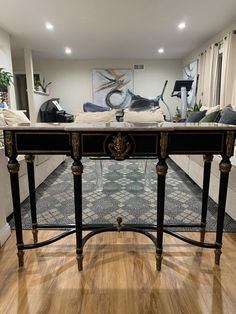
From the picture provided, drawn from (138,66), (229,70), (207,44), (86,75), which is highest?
(207,44)

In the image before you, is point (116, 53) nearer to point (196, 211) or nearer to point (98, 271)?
point (196, 211)

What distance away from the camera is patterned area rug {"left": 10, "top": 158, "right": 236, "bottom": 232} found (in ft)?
6.59

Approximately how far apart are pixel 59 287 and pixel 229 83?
4.47 metres

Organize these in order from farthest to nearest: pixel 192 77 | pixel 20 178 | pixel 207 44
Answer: pixel 192 77 → pixel 207 44 → pixel 20 178

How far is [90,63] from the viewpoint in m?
7.68

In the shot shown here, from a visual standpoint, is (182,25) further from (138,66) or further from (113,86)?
(113,86)

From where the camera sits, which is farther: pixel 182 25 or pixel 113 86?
pixel 113 86

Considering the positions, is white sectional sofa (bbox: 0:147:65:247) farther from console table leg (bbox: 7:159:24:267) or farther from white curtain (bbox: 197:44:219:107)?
white curtain (bbox: 197:44:219:107)

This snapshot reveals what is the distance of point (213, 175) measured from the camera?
7.45ft

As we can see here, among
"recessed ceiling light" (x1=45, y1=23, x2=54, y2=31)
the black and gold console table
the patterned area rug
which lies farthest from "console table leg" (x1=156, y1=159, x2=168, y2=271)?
"recessed ceiling light" (x1=45, y1=23, x2=54, y2=31)

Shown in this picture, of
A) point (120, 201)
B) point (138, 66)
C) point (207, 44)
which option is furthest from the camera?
point (138, 66)

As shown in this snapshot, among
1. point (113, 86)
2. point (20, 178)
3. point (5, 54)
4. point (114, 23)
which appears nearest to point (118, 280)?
point (20, 178)

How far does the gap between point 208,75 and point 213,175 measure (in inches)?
152

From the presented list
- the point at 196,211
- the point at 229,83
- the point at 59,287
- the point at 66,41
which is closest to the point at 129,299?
the point at 59,287
